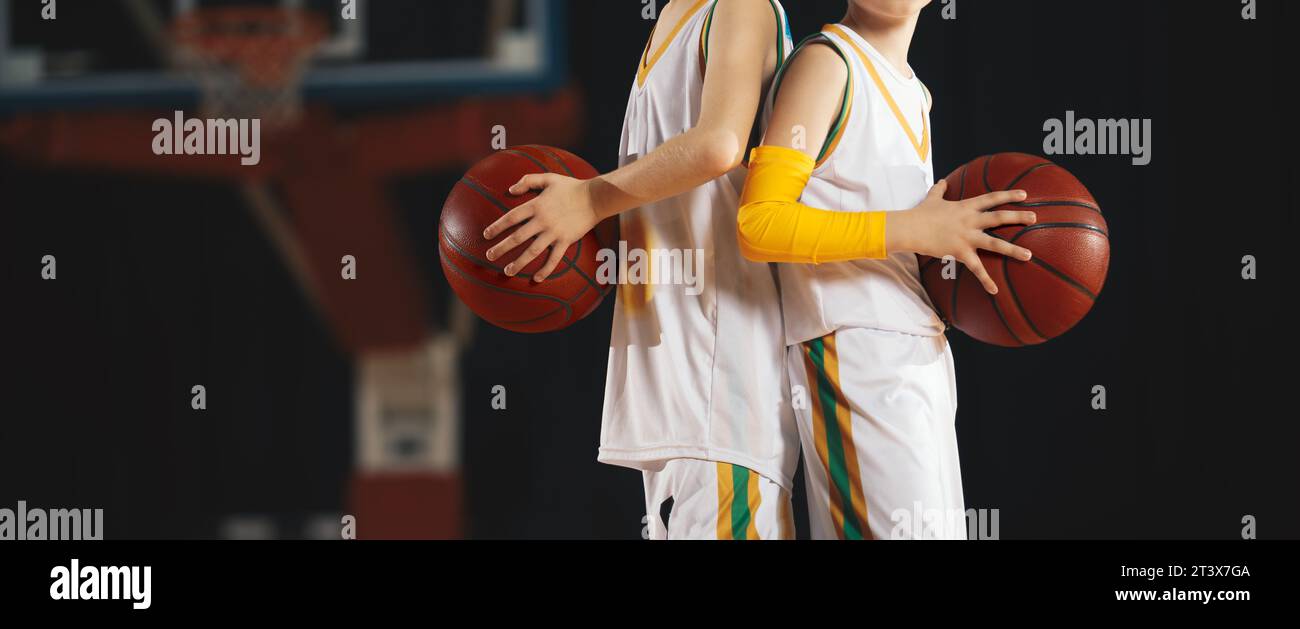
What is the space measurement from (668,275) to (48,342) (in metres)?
2.80

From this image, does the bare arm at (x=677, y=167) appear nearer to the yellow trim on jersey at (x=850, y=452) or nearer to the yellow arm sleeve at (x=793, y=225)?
the yellow arm sleeve at (x=793, y=225)

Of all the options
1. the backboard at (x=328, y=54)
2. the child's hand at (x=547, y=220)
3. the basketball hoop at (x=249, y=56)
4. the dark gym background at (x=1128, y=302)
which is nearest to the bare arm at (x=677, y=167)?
the child's hand at (x=547, y=220)

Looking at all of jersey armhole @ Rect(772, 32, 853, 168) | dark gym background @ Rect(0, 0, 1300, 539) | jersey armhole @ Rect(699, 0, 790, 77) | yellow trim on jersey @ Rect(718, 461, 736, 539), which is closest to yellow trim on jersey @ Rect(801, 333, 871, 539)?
yellow trim on jersey @ Rect(718, 461, 736, 539)

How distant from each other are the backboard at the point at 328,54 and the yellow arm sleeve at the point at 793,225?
2173 mm

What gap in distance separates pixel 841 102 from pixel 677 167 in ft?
0.65

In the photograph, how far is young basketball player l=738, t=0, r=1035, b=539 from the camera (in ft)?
4.25

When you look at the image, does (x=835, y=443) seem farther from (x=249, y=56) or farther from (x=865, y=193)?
(x=249, y=56)

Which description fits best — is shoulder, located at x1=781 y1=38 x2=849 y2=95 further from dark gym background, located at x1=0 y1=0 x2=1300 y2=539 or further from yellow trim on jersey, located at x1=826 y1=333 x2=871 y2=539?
dark gym background, located at x1=0 y1=0 x2=1300 y2=539

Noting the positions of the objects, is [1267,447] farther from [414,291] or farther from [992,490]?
[414,291]

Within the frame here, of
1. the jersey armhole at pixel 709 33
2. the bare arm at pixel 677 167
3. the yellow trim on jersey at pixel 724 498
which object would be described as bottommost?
the yellow trim on jersey at pixel 724 498

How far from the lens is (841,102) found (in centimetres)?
136

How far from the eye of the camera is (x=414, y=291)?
345 cm

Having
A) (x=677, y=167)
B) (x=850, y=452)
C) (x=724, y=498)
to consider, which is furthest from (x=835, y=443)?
(x=677, y=167)

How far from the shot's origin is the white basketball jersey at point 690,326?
136 centimetres
